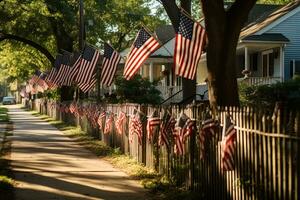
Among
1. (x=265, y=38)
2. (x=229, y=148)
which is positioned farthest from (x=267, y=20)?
(x=229, y=148)

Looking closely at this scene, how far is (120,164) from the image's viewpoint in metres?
14.3

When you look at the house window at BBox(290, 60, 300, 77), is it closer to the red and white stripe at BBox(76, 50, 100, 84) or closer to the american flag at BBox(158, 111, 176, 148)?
the red and white stripe at BBox(76, 50, 100, 84)

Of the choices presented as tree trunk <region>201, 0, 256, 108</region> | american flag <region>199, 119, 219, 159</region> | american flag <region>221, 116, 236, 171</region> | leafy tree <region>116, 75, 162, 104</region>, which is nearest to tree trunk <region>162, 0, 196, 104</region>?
tree trunk <region>201, 0, 256, 108</region>

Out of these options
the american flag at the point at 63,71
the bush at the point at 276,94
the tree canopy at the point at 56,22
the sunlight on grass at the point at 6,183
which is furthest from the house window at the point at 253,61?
the sunlight on grass at the point at 6,183

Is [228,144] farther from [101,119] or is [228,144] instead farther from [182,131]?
[101,119]

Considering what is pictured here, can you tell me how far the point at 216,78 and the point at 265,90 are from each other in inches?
229

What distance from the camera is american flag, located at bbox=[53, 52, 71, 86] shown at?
26400 millimetres

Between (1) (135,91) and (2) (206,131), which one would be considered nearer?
(2) (206,131)

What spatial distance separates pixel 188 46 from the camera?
1120cm

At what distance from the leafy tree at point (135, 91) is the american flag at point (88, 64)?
12.8ft

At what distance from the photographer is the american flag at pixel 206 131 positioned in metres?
Result: 9.03

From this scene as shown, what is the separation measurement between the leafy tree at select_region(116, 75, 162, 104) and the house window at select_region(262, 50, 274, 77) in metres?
6.30

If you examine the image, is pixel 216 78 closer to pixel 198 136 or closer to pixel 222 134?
pixel 198 136

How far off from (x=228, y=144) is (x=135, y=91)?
682 inches
